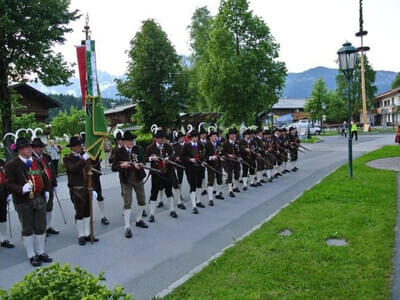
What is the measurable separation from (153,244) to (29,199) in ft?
8.03

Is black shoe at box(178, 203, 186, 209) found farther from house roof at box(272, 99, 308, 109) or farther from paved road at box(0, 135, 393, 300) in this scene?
house roof at box(272, 99, 308, 109)

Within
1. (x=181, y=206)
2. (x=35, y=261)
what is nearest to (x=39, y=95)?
(x=181, y=206)

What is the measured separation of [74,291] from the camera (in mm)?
2801

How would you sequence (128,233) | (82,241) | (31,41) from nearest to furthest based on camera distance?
(82,241), (128,233), (31,41)

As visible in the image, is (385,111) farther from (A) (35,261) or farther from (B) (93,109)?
(A) (35,261)

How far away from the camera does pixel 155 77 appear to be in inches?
1180

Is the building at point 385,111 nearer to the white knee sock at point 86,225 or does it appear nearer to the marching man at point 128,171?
the marching man at point 128,171

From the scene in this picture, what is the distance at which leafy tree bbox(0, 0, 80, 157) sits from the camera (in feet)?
60.0

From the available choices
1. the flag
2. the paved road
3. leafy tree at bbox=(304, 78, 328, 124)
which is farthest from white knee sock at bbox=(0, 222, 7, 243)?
leafy tree at bbox=(304, 78, 328, 124)

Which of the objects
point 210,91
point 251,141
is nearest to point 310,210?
point 251,141

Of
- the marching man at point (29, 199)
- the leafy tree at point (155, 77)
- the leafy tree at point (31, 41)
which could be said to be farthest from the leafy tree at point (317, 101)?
the marching man at point (29, 199)

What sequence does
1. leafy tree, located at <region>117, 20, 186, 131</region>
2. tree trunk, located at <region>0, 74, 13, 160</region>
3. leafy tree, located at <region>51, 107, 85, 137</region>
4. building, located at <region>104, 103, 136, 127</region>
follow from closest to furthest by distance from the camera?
tree trunk, located at <region>0, 74, 13, 160</region>
leafy tree, located at <region>117, 20, 186, 131</region>
leafy tree, located at <region>51, 107, 85, 137</region>
building, located at <region>104, 103, 136, 127</region>

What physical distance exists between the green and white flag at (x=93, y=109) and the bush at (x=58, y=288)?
16.0 feet

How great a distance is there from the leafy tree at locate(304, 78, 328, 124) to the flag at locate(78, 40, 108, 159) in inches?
2144
